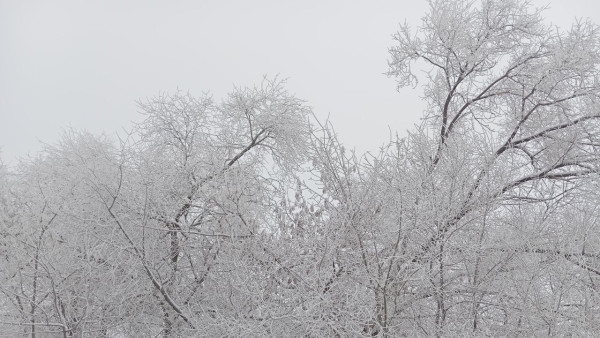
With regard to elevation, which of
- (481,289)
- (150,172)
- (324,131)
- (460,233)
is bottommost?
(481,289)

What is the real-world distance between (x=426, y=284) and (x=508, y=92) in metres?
3.95

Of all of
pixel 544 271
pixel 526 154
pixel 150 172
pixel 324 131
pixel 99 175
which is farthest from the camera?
pixel 526 154

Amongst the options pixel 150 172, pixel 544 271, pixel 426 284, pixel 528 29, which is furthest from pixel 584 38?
pixel 150 172

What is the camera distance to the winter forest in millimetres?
4785

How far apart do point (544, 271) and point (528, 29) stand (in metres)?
4.14

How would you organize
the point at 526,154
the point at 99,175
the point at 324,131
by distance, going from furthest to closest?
the point at 526,154
the point at 99,175
the point at 324,131

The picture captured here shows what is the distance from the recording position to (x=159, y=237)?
6.89m

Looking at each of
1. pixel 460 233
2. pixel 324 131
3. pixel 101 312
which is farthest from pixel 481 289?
pixel 101 312

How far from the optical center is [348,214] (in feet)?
15.8

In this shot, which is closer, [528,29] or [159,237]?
[159,237]

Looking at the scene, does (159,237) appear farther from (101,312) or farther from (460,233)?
(460,233)

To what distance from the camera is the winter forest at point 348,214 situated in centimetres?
479

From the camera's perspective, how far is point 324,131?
4.70 m

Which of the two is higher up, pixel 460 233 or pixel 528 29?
pixel 528 29
